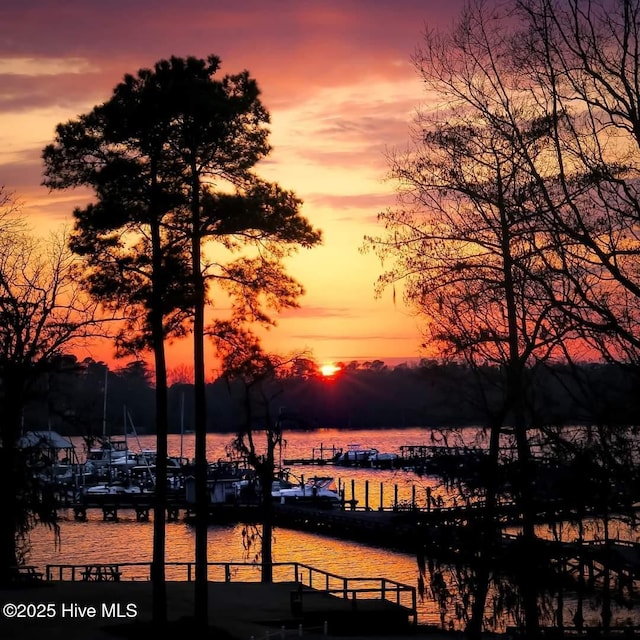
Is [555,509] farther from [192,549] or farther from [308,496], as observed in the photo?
[308,496]

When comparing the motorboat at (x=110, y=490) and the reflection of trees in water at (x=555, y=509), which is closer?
the reflection of trees in water at (x=555, y=509)

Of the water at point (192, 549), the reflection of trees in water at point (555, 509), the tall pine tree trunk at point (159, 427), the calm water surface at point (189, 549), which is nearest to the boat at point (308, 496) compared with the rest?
the calm water surface at point (189, 549)

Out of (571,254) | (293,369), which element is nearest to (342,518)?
(293,369)

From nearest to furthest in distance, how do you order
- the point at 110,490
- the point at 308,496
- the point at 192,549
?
1. the point at 192,549
2. the point at 308,496
3. the point at 110,490

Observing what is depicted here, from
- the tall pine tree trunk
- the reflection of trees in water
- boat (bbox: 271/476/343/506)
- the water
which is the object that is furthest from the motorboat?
the tall pine tree trunk

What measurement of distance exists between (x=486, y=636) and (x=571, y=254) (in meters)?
25.8

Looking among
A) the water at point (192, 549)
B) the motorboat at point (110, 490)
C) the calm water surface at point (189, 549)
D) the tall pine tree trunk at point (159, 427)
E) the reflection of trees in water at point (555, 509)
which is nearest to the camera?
the reflection of trees in water at point (555, 509)

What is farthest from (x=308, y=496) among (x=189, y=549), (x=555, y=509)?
(x=555, y=509)

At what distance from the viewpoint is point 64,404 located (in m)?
37.1

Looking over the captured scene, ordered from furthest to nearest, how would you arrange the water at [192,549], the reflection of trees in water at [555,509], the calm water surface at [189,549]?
the calm water surface at [189,549] < the water at [192,549] < the reflection of trees in water at [555,509]

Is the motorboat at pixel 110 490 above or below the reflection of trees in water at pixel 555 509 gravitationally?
below

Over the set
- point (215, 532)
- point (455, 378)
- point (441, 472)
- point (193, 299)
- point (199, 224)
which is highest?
point (199, 224)

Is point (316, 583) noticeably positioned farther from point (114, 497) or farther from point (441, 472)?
point (114, 497)

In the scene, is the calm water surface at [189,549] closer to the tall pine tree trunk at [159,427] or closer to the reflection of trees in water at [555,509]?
the reflection of trees in water at [555,509]
